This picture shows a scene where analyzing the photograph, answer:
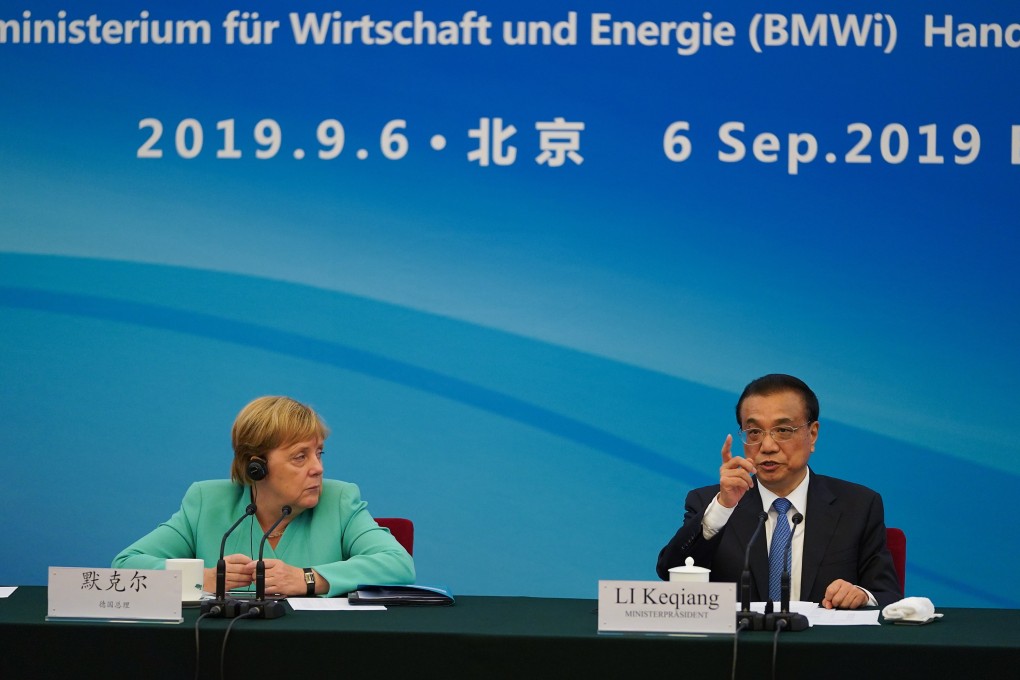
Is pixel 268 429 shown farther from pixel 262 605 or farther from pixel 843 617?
pixel 843 617

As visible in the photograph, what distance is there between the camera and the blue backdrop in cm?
432

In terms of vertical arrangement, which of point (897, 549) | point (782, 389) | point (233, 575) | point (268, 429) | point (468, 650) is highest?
point (782, 389)

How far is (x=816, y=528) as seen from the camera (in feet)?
10.8

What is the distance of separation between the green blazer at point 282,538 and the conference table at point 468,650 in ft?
2.18

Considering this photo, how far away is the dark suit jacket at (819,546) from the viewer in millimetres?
3207

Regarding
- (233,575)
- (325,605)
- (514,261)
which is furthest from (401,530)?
(514,261)

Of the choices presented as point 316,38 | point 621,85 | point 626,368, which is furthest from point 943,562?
point 316,38

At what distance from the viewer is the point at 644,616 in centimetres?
242

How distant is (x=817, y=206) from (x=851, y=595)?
1813 millimetres

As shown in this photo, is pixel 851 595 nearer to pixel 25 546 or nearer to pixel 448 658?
pixel 448 658

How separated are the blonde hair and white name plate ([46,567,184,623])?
742 mm

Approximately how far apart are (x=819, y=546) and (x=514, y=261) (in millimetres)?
1628

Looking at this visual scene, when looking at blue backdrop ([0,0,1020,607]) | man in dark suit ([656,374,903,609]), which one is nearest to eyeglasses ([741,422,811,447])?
man in dark suit ([656,374,903,609])

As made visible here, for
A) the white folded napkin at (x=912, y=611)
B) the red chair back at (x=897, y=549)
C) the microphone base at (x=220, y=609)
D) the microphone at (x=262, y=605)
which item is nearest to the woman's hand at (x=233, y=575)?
the microphone at (x=262, y=605)
